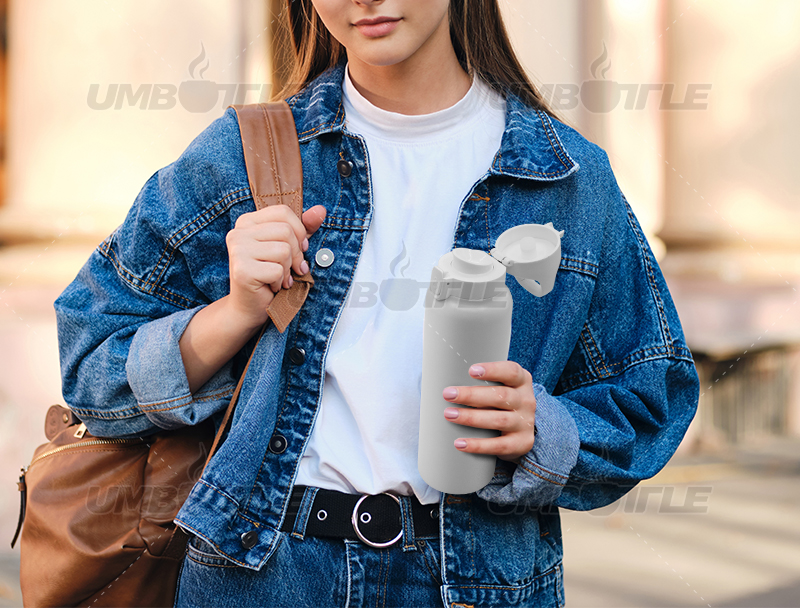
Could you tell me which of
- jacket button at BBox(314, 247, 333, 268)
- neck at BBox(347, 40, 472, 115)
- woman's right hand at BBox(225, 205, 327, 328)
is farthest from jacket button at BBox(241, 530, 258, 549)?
neck at BBox(347, 40, 472, 115)

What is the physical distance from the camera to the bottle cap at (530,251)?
1206 millimetres

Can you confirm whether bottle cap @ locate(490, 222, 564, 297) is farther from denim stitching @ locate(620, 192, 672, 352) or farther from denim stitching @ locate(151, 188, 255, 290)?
denim stitching @ locate(151, 188, 255, 290)

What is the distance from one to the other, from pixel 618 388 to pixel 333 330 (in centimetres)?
50

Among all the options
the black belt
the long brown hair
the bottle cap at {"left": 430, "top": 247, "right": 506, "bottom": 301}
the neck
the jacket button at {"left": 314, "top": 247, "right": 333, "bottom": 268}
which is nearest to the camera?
the bottle cap at {"left": 430, "top": 247, "right": 506, "bottom": 301}

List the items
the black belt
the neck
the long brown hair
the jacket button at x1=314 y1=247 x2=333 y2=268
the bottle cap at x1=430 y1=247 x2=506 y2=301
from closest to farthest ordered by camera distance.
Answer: the bottle cap at x1=430 y1=247 x2=506 y2=301 < the black belt < the jacket button at x1=314 y1=247 x2=333 y2=268 < the neck < the long brown hair

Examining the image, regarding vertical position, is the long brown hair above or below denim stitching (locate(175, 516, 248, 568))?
above

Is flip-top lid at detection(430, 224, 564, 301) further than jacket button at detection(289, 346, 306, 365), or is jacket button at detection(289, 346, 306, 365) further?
jacket button at detection(289, 346, 306, 365)

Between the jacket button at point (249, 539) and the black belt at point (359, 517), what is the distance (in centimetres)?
6

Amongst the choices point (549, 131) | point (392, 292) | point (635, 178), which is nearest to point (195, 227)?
point (392, 292)

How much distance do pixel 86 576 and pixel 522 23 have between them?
14.1 ft

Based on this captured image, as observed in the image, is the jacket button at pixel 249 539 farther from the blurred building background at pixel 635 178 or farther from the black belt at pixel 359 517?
the blurred building background at pixel 635 178

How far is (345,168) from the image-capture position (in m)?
1.41

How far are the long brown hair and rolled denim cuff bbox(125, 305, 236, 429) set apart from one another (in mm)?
554

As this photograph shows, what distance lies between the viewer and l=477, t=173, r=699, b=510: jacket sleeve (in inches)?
52.2
